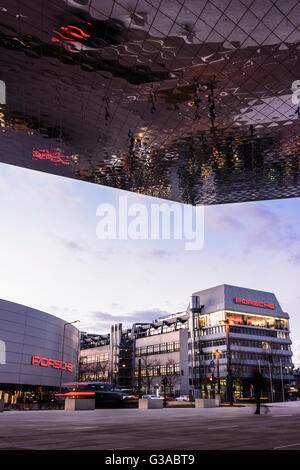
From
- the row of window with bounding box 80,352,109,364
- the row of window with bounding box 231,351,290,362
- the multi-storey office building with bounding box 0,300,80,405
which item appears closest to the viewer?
the multi-storey office building with bounding box 0,300,80,405

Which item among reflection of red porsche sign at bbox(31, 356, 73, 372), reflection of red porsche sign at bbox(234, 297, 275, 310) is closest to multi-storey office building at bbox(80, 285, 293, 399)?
reflection of red porsche sign at bbox(234, 297, 275, 310)

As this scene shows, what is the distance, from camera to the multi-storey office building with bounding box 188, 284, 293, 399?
103 metres

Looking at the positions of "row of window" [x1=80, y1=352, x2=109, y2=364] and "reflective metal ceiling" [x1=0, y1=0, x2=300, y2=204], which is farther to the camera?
"row of window" [x1=80, y1=352, x2=109, y2=364]

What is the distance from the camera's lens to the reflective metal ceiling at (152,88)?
18.6 m

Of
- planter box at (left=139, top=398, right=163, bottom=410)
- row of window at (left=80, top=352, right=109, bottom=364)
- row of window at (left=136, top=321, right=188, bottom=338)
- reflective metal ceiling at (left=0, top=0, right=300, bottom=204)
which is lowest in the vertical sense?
planter box at (left=139, top=398, right=163, bottom=410)

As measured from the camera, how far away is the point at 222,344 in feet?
348

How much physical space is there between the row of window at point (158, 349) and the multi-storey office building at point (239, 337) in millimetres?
8213

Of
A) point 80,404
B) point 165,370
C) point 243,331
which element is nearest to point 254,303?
point 243,331

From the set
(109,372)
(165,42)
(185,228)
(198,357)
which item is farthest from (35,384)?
(109,372)

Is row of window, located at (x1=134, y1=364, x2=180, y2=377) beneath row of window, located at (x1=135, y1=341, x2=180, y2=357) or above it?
beneath

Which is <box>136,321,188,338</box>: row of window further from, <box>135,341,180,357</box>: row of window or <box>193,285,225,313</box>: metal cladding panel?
<box>193,285,225,313</box>: metal cladding panel

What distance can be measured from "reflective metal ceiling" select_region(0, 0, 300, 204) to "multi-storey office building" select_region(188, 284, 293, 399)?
75196 millimetres

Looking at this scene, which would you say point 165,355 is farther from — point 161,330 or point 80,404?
point 80,404

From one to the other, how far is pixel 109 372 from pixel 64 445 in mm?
146857
